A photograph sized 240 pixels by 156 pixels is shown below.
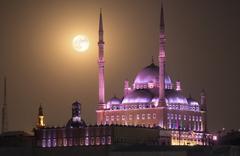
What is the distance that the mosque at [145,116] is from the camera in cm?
14275

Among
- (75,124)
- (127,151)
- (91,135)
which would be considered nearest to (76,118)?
(75,124)

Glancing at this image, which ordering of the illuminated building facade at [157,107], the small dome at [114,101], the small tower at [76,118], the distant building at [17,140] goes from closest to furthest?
the small tower at [76,118], the distant building at [17,140], the illuminated building facade at [157,107], the small dome at [114,101]

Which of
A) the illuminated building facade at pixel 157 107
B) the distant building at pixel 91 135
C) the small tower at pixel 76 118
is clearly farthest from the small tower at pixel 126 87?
the small tower at pixel 76 118

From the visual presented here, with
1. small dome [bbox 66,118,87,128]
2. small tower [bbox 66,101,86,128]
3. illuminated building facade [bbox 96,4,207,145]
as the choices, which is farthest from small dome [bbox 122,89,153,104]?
small dome [bbox 66,118,87,128]

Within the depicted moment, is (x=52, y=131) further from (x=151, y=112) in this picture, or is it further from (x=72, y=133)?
(x=151, y=112)

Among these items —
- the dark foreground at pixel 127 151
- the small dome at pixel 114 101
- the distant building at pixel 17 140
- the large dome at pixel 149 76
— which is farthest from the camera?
the small dome at pixel 114 101

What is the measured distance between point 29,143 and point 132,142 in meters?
12.9

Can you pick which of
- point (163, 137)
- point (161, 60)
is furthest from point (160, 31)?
point (163, 137)

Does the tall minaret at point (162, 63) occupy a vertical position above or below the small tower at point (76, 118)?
above

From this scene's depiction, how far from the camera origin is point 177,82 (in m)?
158

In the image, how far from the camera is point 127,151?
Result: 133 metres

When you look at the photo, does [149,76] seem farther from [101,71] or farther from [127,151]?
[127,151]

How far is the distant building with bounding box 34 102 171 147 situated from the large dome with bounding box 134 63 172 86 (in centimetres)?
879

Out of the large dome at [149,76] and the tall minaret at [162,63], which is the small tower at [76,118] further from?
the large dome at [149,76]
